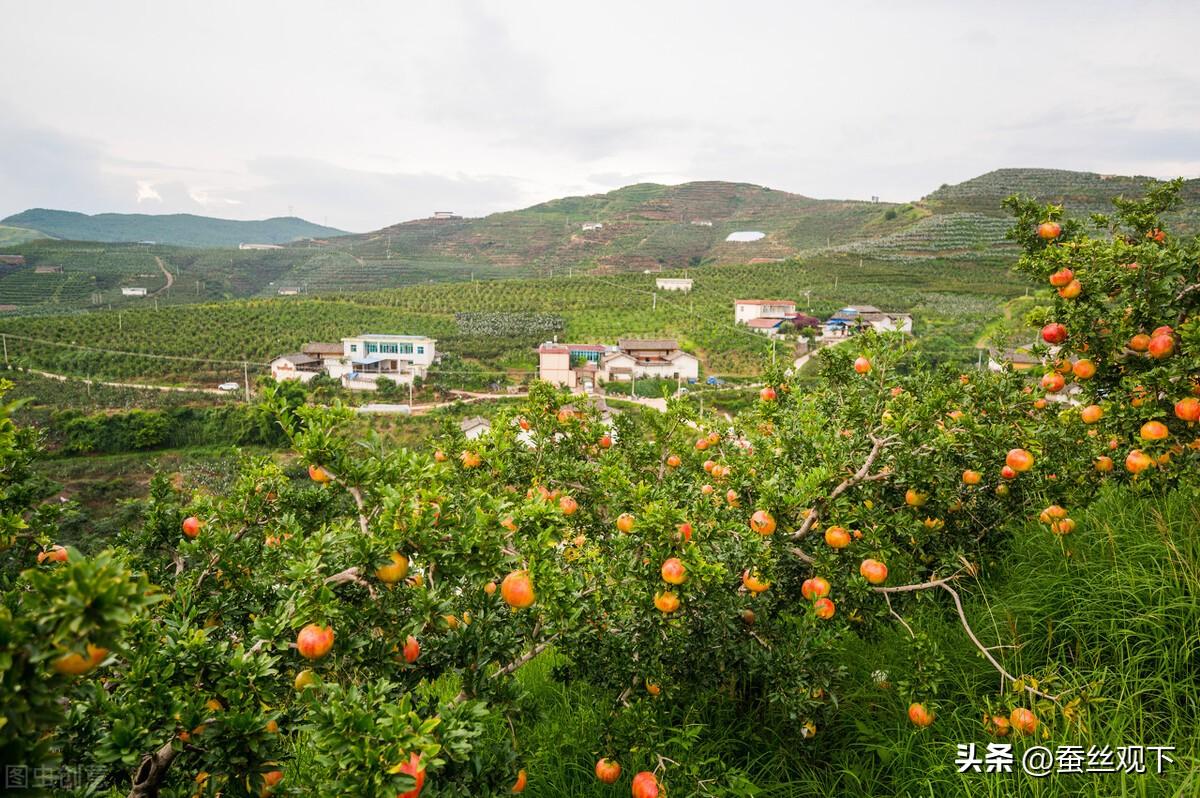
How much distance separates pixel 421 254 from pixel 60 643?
9734 cm

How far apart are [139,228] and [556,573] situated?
205m

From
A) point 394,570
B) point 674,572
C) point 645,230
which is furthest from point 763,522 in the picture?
point 645,230

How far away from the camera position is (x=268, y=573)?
7.04 ft

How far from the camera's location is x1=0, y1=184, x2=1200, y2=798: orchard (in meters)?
1.40

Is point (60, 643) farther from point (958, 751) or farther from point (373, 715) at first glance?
point (958, 751)

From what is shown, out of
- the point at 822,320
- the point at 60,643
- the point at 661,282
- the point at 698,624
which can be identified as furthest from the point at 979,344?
the point at 60,643

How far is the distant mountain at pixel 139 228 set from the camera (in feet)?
498

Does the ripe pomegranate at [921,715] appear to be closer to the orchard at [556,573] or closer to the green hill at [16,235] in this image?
the orchard at [556,573]

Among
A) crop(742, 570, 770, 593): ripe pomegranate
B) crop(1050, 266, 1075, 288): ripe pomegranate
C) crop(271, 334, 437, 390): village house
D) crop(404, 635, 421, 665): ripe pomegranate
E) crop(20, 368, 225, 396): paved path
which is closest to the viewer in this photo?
crop(404, 635, 421, 665): ripe pomegranate

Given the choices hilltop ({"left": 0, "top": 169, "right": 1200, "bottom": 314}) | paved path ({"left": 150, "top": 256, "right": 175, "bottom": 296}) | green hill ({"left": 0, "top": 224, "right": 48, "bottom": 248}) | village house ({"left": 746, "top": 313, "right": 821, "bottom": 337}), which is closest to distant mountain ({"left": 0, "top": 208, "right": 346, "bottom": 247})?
green hill ({"left": 0, "top": 224, "right": 48, "bottom": 248})

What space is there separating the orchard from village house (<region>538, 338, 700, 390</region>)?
26.4 metres

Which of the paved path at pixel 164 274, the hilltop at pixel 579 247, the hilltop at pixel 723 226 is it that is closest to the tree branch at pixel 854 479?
the hilltop at pixel 579 247

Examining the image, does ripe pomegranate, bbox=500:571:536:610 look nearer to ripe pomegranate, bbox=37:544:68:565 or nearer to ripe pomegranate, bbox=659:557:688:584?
ripe pomegranate, bbox=659:557:688:584

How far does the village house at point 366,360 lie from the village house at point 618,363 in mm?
7154
